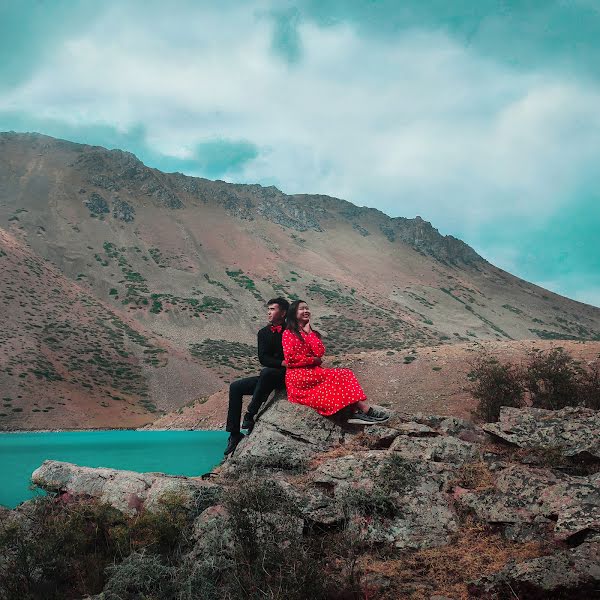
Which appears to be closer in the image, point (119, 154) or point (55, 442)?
point (55, 442)

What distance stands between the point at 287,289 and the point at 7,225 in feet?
140

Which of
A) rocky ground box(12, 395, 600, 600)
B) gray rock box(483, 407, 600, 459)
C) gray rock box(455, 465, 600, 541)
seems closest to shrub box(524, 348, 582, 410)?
gray rock box(483, 407, 600, 459)

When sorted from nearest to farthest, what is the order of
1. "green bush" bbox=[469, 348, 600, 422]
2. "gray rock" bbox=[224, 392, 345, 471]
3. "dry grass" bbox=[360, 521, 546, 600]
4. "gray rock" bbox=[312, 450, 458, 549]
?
1. "dry grass" bbox=[360, 521, 546, 600]
2. "gray rock" bbox=[312, 450, 458, 549]
3. "gray rock" bbox=[224, 392, 345, 471]
4. "green bush" bbox=[469, 348, 600, 422]

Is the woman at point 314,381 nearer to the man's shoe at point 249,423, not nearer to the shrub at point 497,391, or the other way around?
the man's shoe at point 249,423

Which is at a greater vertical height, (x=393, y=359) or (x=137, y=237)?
(x=137, y=237)

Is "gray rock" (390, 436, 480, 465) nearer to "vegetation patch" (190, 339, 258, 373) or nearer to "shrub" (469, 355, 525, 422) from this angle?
"shrub" (469, 355, 525, 422)

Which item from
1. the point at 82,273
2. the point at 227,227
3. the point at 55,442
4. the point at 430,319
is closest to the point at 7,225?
the point at 82,273

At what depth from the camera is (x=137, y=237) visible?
286 ft

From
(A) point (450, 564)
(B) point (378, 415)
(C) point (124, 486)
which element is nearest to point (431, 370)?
(B) point (378, 415)

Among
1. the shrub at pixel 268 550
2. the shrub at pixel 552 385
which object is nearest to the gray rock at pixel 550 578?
the shrub at pixel 268 550

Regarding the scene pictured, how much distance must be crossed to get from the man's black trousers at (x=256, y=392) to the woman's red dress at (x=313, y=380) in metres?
0.26

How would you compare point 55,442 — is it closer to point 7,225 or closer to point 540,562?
point 540,562

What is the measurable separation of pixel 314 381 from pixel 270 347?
924mm

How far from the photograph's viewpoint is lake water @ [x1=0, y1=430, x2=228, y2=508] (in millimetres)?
17230
